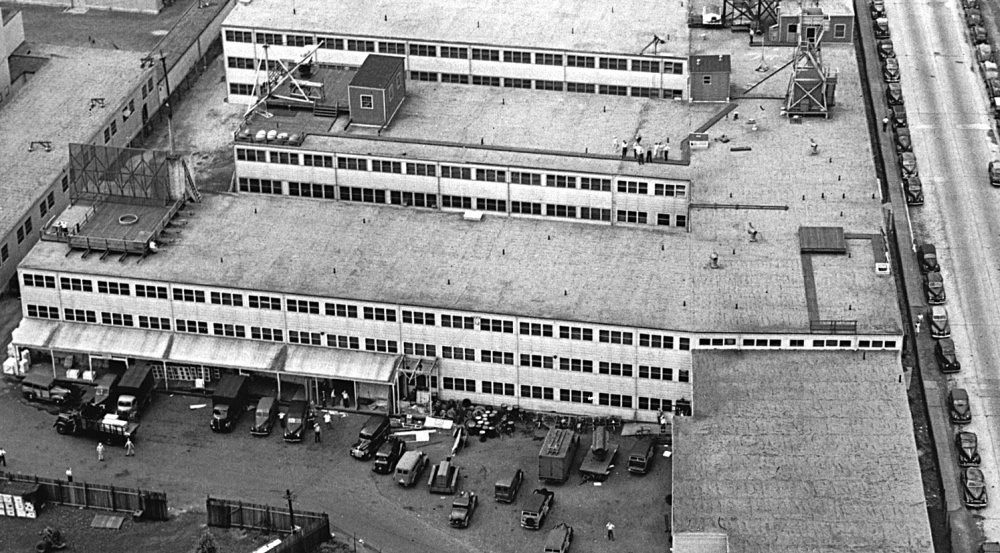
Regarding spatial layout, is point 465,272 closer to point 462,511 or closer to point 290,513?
point 462,511

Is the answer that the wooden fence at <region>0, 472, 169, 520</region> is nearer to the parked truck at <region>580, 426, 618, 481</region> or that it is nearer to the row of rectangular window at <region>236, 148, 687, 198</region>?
the parked truck at <region>580, 426, 618, 481</region>

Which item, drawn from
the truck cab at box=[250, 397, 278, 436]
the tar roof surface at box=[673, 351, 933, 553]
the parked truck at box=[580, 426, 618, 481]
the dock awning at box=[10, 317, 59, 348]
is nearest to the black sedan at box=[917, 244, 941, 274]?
the tar roof surface at box=[673, 351, 933, 553]

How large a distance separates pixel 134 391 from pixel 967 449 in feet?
242

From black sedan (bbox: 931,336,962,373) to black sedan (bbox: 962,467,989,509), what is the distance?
1701 centimetres

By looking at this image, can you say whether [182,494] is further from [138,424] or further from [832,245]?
[832,245]

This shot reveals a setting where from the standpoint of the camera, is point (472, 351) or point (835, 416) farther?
point (472, 351)

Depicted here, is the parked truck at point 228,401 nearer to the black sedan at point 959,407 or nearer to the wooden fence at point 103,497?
the wooden fence at point 103,497

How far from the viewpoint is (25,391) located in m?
179

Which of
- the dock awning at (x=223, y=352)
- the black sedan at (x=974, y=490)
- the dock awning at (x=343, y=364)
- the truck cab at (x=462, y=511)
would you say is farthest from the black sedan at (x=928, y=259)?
the dock awning at (x=223, y=352)

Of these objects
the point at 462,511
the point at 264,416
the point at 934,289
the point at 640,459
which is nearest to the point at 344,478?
the point at 264,416

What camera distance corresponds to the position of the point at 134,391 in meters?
176

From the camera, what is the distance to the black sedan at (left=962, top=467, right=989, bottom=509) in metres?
159

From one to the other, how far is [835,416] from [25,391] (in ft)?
242

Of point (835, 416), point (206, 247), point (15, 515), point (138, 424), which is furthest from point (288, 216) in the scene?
point (835, 416)
